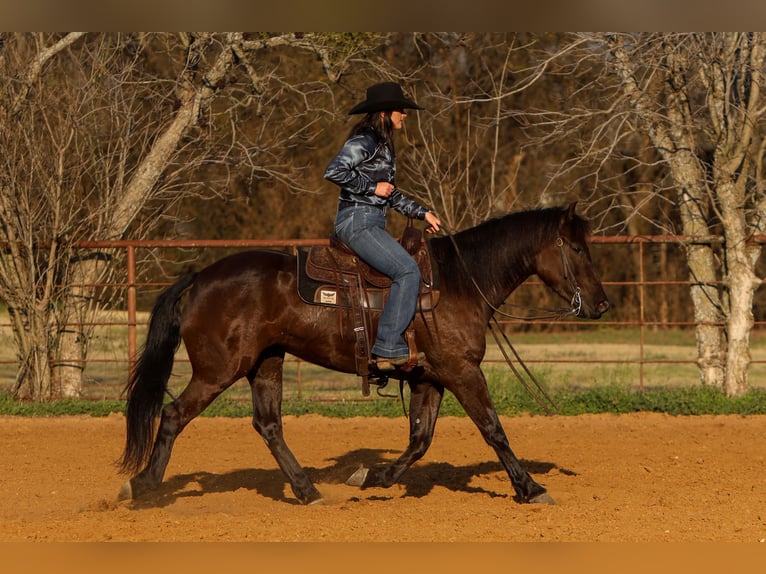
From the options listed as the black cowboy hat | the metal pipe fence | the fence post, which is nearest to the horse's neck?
the black cowboy hat

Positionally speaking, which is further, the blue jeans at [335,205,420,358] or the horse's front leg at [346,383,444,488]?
the horse's front leg at [346,383,444,488]

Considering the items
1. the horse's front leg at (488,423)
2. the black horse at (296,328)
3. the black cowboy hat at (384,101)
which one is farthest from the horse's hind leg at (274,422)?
the black cowboy hat at (384,101)

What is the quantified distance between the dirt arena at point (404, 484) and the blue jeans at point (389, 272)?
1.08 metres

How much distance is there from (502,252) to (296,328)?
4.86ft

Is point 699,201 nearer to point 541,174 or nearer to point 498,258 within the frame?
point 498,258

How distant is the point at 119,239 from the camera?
12.3 metres

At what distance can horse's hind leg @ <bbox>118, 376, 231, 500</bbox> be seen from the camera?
6.54 meters

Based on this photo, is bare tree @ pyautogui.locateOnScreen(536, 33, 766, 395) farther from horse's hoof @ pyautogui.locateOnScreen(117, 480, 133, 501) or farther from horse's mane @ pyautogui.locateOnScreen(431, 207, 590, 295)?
horse's hoof @ pyautogui.locateOnScreen(117, 480, 133, 501)

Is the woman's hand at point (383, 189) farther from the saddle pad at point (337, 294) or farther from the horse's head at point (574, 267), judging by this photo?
the horse's head at point (574, 267)

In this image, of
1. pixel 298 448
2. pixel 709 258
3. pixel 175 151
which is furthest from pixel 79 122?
pixel 709 258

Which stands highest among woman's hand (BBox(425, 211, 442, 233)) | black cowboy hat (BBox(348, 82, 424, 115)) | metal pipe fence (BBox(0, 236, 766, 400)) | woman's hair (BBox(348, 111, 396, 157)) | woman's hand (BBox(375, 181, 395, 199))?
black cowboy hat (BBox(348, 82, 424, 115))

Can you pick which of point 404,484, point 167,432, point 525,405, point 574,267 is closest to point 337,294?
point 167,432

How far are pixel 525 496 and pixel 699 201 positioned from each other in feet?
20.6

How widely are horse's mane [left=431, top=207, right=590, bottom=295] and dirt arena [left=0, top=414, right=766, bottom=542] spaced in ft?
4.87
